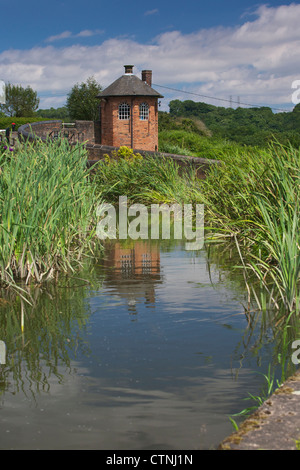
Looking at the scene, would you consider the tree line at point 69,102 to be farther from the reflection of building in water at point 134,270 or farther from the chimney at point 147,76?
the reflection of building in water at point 134,270

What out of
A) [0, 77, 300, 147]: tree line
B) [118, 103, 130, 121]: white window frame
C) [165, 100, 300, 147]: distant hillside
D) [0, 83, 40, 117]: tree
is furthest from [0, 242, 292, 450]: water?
[0, 83, 40, 117]: tree

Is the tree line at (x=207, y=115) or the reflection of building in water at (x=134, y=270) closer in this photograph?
the reflection of building in water at (x=134, y=270)

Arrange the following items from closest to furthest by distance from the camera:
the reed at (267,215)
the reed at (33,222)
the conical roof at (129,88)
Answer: the reed at (267,215)
the reed at (33,222)
the conical roof at (129,88)

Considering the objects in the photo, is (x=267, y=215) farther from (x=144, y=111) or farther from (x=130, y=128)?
(x=144, y=111)

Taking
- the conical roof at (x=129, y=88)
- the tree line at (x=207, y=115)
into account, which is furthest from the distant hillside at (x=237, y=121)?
the conical roof at (x=129, y=88)

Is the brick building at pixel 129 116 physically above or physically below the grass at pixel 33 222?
above

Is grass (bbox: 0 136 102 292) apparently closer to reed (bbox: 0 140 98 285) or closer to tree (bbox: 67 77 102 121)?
reed (bbox: 0 140 98 285)

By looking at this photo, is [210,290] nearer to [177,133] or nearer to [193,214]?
[193,214]

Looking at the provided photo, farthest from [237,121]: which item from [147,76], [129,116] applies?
[129,116]

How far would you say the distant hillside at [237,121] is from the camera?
62.0m

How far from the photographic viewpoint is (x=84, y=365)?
3.73m

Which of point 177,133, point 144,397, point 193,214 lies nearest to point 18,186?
point 144,397

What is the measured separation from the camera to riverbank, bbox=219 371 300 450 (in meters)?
2.35

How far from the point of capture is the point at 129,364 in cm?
372
